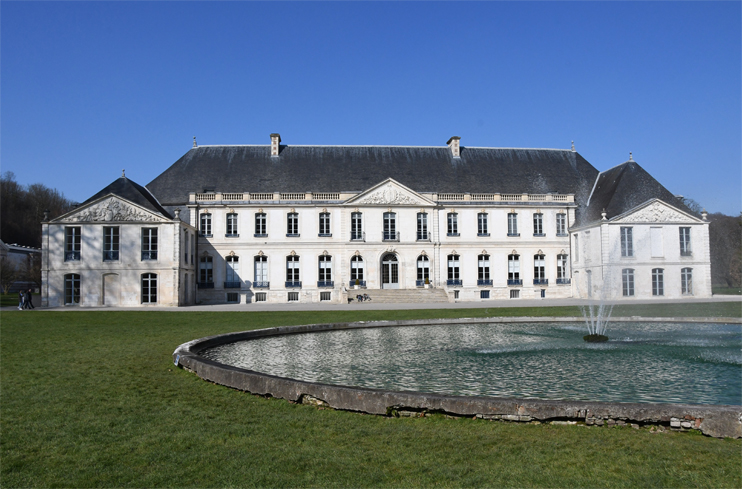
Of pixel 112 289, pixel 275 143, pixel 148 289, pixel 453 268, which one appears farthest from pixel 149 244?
pixel 453 268

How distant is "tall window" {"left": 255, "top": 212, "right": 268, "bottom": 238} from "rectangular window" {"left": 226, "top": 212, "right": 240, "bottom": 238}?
125cm

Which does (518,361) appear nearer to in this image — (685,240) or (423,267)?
(423,267)

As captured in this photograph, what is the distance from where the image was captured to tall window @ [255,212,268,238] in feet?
122

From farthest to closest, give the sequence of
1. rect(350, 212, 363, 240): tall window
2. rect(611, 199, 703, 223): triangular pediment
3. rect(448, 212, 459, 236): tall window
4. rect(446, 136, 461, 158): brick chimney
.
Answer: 1. rect(446, 136, 461, 158): brick chimney
2. rect(448, 212, 459, 236): tall window
3. rect(350, 212, 363, 240): tall window
4. rect(611, 199, 703, 223): triangular pediment

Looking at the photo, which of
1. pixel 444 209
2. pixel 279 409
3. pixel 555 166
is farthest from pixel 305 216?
pixel 279 409

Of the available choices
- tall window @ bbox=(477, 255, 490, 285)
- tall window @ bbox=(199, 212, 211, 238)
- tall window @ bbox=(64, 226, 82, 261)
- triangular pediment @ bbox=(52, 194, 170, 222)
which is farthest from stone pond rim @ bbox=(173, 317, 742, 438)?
tall window @ bbox=(477, 255, 490, 285)

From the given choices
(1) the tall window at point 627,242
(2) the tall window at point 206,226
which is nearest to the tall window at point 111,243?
(2) the tall window at point 206,226

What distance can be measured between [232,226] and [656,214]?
25935 millimetres

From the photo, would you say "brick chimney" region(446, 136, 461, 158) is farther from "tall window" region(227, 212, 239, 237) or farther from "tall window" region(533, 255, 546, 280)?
"tall window" region(227, 212, 239, 237)

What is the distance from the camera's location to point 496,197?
37.9m

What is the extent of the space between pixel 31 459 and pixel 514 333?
1179 cm

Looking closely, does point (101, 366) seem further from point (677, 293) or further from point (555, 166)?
point (555, 166)

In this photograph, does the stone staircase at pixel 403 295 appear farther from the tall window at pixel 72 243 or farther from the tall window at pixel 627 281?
the tall window at pixel 72 243

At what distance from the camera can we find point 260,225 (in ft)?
122
